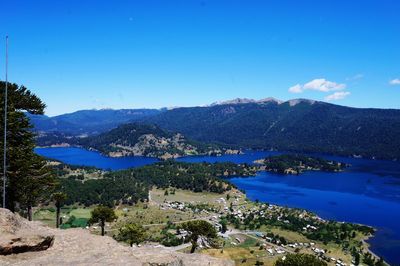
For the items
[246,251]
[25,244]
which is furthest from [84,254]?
[246,251]

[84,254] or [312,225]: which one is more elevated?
[84,254]

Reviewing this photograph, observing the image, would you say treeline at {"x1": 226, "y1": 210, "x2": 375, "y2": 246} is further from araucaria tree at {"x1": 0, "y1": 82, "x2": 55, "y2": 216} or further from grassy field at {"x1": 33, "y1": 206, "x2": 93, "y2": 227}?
araucaria tree at {"x1": 0, "y1": 82, "x2": 55, "y2": 216}

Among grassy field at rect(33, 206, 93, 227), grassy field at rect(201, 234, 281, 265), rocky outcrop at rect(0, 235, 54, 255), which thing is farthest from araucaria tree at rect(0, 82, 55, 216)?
grassy field at rect(33, 206, 93, 227)

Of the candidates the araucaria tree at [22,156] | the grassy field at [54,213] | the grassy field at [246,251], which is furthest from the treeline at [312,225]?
the araucaria tree at [22,156]

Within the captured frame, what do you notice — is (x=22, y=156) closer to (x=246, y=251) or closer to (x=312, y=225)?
(x=246, y=251)

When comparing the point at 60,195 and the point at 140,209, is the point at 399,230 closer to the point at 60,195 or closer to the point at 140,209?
the point at 140,209

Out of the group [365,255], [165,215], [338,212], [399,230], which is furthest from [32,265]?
[338,212]

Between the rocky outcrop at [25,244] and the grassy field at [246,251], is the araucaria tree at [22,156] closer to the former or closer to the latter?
the rocky outcrop at [25,244]
